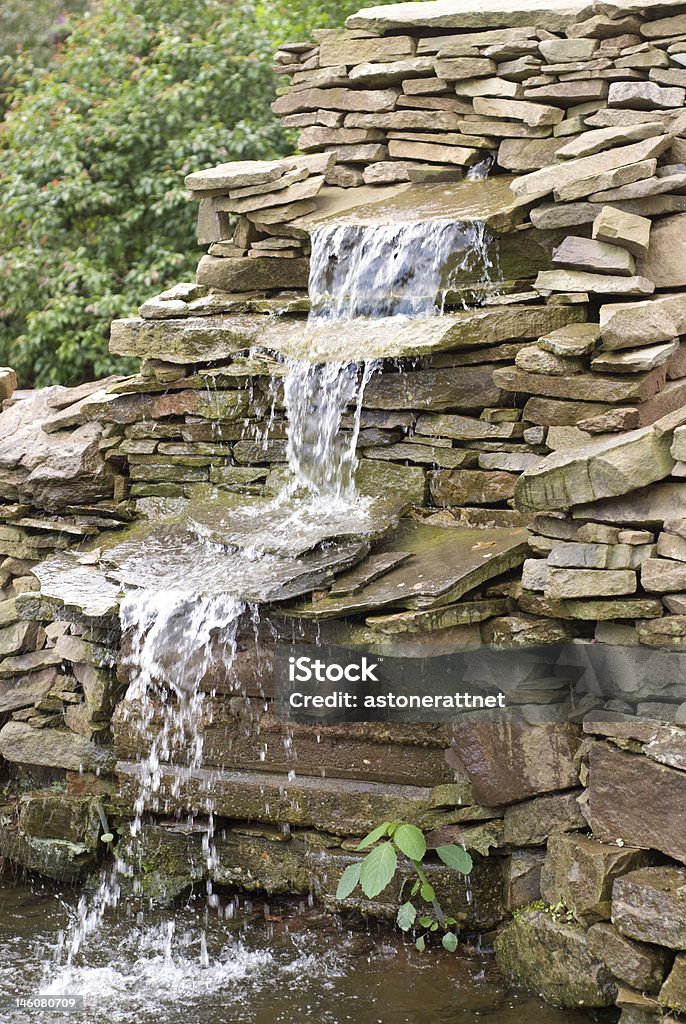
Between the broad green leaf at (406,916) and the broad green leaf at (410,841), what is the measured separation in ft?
1.11

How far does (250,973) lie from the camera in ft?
17.7

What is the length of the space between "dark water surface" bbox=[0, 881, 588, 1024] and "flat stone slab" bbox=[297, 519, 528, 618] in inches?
60.4

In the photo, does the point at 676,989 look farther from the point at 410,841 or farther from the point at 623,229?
the point at 623,229

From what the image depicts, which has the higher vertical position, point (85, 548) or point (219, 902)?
point (85, 548)

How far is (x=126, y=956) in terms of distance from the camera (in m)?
5.61

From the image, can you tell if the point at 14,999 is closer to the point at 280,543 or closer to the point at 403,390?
the point at 280,543

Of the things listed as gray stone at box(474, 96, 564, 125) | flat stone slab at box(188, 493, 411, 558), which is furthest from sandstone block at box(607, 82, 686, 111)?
flat stone slab at box(188, 493, 411, 558)

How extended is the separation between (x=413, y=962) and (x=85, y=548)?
2.96 meters

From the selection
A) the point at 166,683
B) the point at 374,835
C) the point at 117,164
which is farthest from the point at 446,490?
the point at 117,164

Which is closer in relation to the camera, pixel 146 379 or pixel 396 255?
pixel 396 255

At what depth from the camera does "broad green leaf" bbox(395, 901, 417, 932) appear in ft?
17.9

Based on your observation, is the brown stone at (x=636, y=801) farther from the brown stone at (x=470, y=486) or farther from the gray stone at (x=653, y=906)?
the brown stone at (x=470, y=486)

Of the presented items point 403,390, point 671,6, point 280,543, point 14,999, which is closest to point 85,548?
point 280,543

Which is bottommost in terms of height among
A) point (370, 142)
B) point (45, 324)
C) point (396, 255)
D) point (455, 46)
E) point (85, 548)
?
point (85, 548)
